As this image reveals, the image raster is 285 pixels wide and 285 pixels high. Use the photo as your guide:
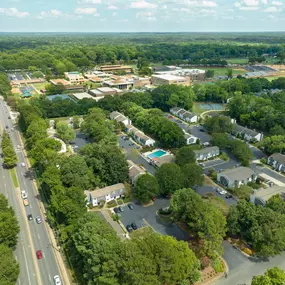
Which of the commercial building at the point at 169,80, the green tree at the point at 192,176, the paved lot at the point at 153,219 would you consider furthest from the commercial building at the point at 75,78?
the paved lot at the point at 153,219

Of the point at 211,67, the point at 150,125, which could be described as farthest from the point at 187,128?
the point at 211,67

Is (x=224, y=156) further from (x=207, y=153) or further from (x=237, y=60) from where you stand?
(x=237, y=60)

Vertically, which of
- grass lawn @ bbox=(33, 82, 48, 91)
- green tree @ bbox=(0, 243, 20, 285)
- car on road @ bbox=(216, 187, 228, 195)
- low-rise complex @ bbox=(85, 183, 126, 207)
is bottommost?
car on road @ bbox=(216, 187, 228, 195)

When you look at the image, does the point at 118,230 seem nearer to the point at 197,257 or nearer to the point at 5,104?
the point at 197,257

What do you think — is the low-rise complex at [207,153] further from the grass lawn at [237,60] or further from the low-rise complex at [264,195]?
the grass lawn at [237,60]

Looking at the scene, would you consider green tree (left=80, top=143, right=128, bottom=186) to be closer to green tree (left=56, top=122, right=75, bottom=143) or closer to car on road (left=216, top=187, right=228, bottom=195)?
car on road (left=216, top=187, right=228, bottom=195)

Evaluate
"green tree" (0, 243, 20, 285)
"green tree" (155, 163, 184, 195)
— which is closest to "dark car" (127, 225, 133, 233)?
"green tree" (155, 163, 184, 195)

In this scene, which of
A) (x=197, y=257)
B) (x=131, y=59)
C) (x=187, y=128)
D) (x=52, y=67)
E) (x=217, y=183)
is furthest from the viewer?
(x=131, y=59)
